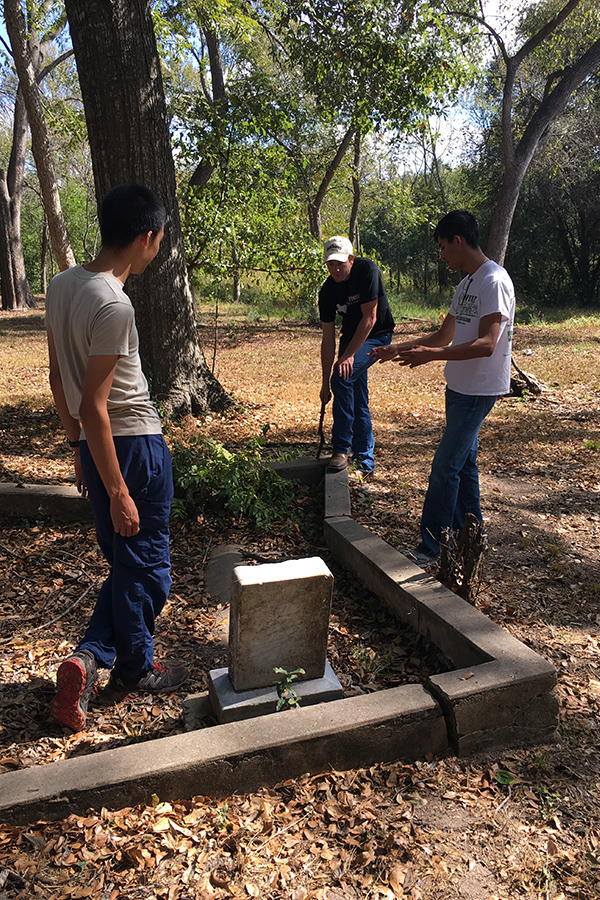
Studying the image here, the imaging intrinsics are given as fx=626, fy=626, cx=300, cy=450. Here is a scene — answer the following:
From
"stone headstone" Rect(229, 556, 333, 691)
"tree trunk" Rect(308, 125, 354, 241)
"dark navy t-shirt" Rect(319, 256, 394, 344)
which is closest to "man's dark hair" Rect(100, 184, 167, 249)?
"stone headstone" Rect(229, 556, 333, 691)

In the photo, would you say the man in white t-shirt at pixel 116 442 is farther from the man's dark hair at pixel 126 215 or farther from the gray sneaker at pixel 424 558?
the gray sneaker at pixel 424 558

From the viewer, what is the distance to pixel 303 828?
2182 millimetres

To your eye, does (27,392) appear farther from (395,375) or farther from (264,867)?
→ (264,867)

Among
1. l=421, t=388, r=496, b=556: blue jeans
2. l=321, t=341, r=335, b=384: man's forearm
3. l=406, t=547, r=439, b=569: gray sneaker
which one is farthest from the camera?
l=321, t=341, r=335, b=384: man's forearm

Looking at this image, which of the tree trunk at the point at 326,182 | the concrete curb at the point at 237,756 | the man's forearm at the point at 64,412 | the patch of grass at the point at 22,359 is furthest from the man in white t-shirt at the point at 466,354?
the tree trunk at the point at 326,182

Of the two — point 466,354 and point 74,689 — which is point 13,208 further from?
point 74,689

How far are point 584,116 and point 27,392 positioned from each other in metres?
23.5

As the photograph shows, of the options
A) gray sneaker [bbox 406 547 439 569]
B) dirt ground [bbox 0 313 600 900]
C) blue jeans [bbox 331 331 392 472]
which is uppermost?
blue jeans [bbox 331 331 392 472]

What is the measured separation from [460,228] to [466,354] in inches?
27.5

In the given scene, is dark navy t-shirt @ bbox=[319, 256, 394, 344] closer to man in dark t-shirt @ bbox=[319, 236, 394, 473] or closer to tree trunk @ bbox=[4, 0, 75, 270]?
man in dark t-shirt @ bbox=[319, 236, 394, 473]

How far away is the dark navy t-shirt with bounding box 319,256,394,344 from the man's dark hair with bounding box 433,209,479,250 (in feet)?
5.04

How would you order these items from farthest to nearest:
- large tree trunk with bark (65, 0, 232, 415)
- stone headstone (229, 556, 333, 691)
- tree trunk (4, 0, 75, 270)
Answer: tree trunk (4, 0, 75, 270) < large tree trunk with bark (65, 0, 232, 415) < stone headstone (229, 556, 333, 691)

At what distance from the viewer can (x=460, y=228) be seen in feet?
11.0

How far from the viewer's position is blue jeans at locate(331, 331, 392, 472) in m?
5.00
